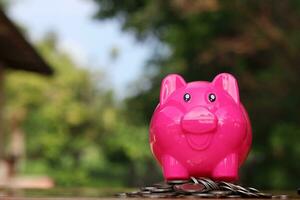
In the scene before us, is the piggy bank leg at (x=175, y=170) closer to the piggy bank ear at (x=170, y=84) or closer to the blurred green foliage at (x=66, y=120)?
the piggy bank ear at (x=170, y=84)

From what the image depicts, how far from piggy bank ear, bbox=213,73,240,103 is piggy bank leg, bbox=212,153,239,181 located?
21 cm

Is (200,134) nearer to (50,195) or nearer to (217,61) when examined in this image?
(50,195)

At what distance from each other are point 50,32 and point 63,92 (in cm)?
488

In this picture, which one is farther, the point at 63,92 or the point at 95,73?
the point at 95,73

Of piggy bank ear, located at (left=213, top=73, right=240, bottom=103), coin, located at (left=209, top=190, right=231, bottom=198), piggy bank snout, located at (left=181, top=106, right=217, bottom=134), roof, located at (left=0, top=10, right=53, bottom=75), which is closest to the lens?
coin, located at (left=209, top=190, right=231, bottom=198)

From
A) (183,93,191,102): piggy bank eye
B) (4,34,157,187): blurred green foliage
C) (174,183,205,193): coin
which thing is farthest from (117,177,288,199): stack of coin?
(4,34,157,187): blurred green foliage

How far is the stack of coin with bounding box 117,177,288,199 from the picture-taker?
4.98 ft

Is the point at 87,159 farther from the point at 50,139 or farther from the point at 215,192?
the point at 215,192

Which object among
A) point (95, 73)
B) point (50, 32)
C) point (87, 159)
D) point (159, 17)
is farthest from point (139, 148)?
point (50, 32)

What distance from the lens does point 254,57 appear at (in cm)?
910

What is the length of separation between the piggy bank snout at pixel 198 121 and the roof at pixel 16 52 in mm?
5418

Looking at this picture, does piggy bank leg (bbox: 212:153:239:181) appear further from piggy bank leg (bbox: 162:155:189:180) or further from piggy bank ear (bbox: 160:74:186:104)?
piggy bank ear (bbox: 160:74:186:104)

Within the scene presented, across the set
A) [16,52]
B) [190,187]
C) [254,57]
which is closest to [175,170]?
[190,187]

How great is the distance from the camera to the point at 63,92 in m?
21.7
